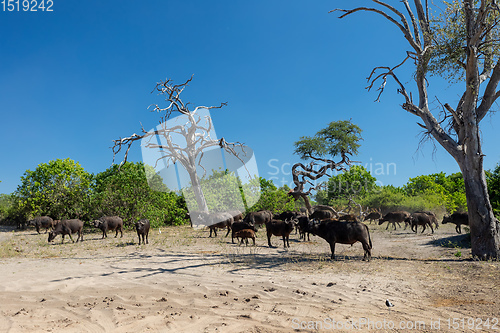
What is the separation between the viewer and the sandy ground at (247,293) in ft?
18.6

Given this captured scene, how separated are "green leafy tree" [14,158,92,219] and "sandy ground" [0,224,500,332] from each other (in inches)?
665

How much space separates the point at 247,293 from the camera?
7.37 metres

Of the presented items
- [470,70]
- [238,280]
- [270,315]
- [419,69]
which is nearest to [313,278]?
[238,280]

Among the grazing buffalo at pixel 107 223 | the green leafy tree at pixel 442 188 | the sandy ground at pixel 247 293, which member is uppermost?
the green leafy tree at pixel 442 188

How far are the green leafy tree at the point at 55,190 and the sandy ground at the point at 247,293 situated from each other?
16.9 meters

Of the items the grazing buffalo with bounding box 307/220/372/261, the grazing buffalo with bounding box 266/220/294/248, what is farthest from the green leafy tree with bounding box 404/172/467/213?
the grazing buffalo with bounding box 307/220/372/261

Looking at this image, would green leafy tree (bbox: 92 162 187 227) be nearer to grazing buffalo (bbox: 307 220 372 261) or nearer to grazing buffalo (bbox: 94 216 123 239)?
grazing buffalo (bbox: 94 216 123 239)

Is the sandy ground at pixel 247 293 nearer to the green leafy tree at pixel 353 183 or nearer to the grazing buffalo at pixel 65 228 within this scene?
the grazing buffalo at pixel 65 228

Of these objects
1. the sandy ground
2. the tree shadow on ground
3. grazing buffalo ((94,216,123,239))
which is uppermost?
grazing buffalo ((94,216,123,239))

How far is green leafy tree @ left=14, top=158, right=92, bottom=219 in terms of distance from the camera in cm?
2831

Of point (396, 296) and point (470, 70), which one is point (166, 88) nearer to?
point (470, 70)

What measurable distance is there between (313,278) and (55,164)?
28880mm

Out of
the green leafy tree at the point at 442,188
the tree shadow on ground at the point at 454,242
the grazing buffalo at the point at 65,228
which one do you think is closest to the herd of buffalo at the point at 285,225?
the grazing buffalo at the point at 65,228

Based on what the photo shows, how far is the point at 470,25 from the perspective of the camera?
11984 mm
